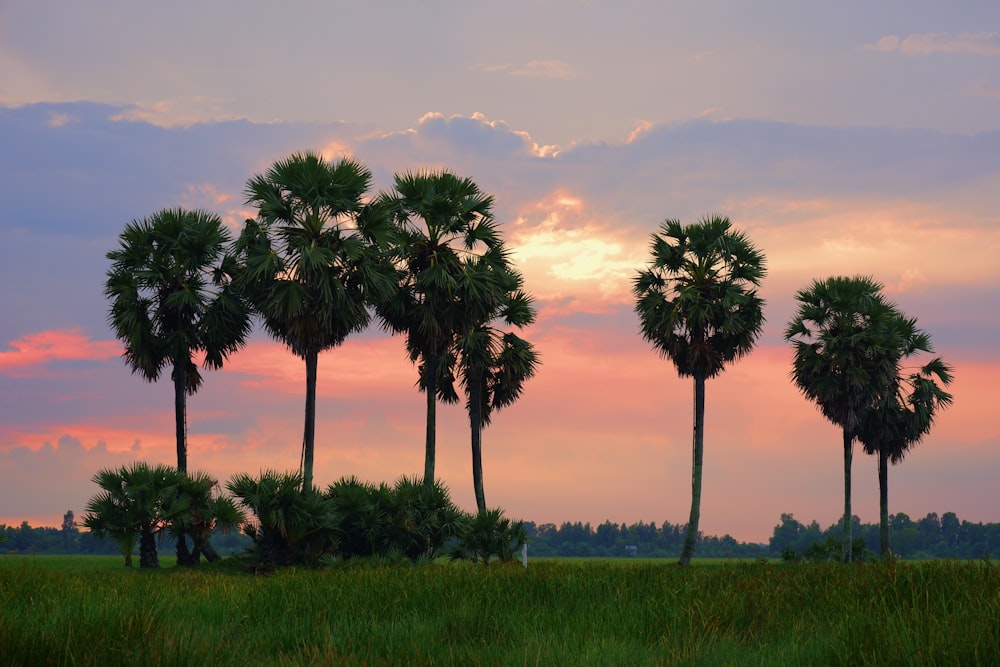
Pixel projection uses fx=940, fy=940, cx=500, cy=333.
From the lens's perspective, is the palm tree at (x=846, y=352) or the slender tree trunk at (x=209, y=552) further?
the palm tree at (x=846, y=352)

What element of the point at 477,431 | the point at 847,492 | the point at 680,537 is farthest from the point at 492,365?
the point at 680,537

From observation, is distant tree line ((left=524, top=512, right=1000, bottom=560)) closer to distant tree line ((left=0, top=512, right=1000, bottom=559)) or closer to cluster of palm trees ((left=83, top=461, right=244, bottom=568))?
distant tree line ((left=0, top=512, right=1000, bottom=559))

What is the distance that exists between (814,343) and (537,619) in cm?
4598

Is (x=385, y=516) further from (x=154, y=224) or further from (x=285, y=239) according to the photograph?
(x=154, y=224)

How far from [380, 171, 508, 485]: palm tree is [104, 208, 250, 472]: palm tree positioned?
6917mm

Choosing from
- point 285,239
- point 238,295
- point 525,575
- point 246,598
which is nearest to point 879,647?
point 525,575

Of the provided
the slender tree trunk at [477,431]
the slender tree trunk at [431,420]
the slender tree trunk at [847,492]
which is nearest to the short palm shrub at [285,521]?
the slender tree trunk at [431,420]

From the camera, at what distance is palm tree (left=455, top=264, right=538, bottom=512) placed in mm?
42094

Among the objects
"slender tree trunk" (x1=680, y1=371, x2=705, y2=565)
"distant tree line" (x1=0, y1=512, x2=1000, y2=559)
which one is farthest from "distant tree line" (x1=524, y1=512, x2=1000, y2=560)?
"slender tree trunk" (x1=680, y1=371, x2=705, y2=565)

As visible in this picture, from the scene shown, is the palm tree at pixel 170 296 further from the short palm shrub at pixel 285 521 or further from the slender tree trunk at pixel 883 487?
the slender tree trunk at pixel 883 487

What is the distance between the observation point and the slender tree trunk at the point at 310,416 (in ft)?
113

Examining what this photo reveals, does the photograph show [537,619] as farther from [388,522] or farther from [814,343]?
[814,343]

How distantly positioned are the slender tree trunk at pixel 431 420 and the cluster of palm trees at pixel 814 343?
12284mm

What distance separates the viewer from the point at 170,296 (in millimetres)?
35938
